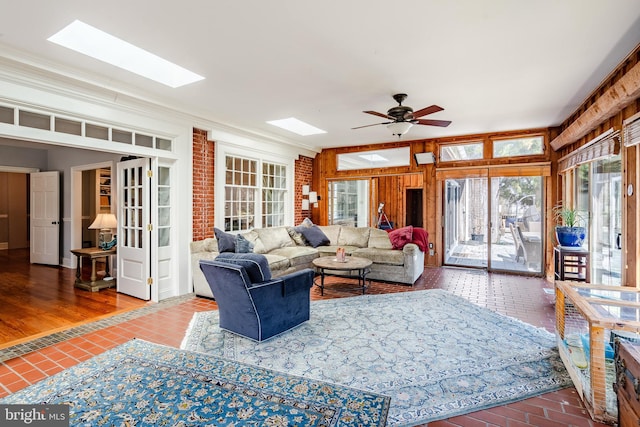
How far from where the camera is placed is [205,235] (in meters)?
5.48

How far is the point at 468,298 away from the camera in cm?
471

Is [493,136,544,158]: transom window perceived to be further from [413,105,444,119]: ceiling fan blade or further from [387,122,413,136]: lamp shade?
[413,105,444,119]: ceiling fan blade

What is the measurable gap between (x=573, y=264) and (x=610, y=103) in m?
2.31

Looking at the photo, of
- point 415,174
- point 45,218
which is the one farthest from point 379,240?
point 45,218

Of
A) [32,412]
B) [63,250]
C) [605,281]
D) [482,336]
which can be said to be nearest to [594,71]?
[605,281]

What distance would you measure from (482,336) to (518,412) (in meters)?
1.21

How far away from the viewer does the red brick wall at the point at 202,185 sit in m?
5.28

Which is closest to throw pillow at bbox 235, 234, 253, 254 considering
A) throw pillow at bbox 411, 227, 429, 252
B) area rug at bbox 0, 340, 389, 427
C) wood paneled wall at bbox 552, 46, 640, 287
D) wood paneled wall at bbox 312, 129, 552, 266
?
area rug at bbox 0, 340, 389, 427

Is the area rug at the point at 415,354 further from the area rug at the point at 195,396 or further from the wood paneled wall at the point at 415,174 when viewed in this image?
the wood paneled wall at the point at 415,174

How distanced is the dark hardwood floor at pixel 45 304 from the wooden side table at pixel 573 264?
5.88 meters

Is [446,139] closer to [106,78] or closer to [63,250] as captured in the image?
[106,78]

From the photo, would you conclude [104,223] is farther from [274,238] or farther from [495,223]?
[495,223]

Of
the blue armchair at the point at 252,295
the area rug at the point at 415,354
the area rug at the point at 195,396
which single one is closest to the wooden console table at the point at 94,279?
the area rug at the point at 415,354

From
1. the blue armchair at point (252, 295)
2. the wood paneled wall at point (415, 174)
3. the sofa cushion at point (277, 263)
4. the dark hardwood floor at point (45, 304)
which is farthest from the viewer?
the wood paneled wall at point (415, 174)
